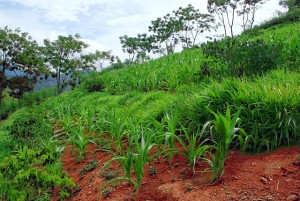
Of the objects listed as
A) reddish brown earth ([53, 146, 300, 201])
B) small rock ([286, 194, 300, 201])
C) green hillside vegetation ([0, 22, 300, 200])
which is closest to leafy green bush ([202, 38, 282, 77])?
green hillside vegetation ([0, 22, 300, 200])

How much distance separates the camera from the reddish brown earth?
2.94 m

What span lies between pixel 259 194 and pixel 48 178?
2.15 meters

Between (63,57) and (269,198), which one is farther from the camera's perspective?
(63,57)

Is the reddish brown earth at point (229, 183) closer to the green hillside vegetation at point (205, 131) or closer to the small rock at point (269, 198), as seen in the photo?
the small rock at point (269, 198)

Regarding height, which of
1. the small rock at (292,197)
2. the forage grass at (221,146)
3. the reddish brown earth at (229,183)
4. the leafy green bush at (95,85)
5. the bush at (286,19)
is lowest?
the small rock at (292,197)

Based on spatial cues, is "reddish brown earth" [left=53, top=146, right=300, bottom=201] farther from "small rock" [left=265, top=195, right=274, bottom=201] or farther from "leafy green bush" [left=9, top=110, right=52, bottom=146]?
"leafy green bush" [left=9, top=110, right=52, bottom=146]

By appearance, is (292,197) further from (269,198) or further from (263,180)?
(263,180)

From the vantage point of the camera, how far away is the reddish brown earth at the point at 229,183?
2.94 m

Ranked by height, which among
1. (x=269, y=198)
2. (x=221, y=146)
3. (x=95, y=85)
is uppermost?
(x=95, y=85)

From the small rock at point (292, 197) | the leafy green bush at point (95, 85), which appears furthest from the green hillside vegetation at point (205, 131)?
the leafy green bush at point (95, 85)

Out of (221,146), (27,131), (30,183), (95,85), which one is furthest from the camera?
(95,85)

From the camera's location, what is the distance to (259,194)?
289 centimetres

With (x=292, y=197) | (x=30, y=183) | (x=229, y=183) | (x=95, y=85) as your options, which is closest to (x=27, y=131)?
(x=30, y=183)

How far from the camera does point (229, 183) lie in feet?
10.3
